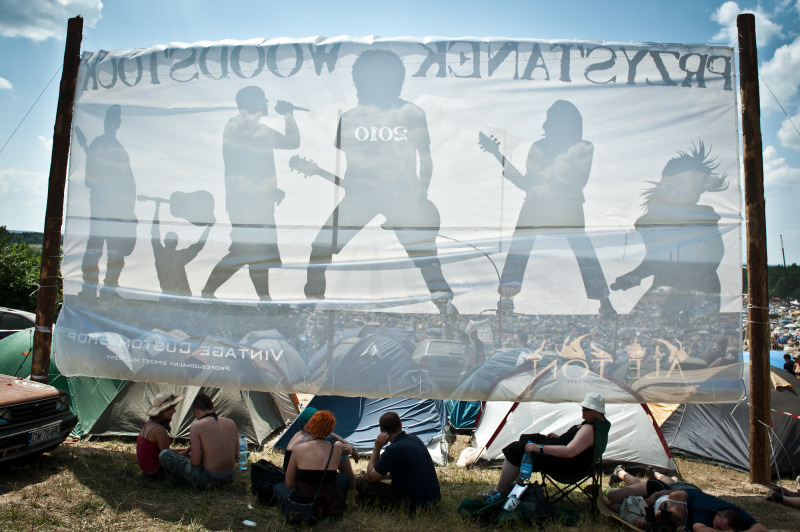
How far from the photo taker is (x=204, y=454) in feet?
17.4

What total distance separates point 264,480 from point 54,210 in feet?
13.7

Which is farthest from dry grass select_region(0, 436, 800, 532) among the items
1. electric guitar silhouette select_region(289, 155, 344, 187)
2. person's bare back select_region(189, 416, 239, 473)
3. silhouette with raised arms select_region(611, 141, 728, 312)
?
electric guitar silhouette select_region(289, 155, 344, 187)

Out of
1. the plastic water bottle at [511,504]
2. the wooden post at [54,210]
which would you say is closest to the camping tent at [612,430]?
the plastic water bottle at [511,504]

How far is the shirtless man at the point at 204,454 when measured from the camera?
5.23 meters

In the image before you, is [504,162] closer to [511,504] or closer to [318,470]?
[511,504]

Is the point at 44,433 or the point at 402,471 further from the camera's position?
the point at 44,433

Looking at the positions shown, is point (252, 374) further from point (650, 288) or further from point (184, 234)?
point (650, 288)

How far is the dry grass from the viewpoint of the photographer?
4461mm

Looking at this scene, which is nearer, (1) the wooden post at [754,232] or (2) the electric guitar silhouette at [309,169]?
(1) the wooden post at [754,232]

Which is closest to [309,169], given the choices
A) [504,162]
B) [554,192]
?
[504,162]

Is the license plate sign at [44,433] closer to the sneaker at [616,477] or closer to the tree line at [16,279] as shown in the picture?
Answer: the sneaker at [616,477]

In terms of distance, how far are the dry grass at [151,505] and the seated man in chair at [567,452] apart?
0.46m

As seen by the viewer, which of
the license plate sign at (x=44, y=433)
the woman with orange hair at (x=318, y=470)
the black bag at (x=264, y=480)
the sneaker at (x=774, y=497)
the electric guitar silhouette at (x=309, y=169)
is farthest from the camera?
the electric guitar silhouette at (x=309, y=169)

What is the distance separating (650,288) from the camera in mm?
5562
